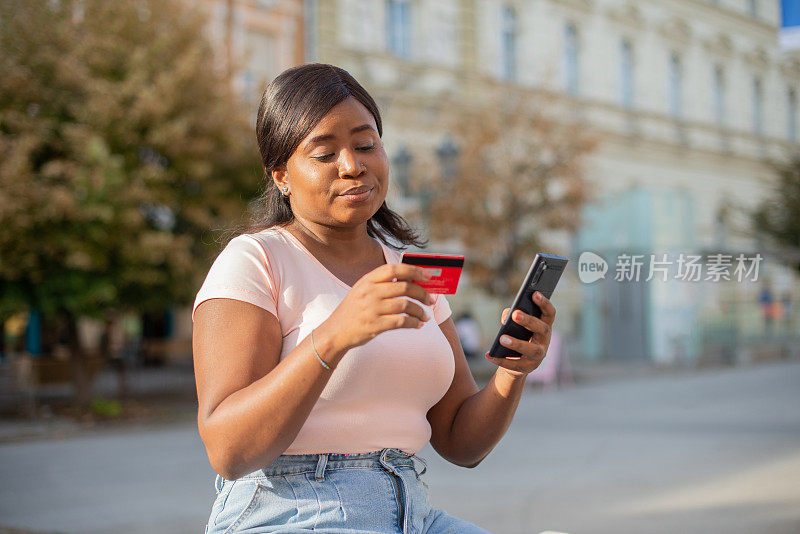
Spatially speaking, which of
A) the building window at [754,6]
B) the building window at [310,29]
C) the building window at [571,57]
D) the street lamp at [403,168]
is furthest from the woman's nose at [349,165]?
the building window at [571,57]

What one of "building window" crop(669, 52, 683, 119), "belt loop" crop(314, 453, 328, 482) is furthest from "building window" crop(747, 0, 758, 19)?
"building window" crop(669, 52, 683, 119)

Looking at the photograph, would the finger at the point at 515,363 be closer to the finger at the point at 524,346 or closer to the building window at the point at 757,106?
the finger at the point at 524,346

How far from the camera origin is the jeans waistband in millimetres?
2039

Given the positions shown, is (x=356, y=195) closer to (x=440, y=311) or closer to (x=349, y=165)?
(x=349, y=165)

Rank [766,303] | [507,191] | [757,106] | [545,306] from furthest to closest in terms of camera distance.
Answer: [757,106] → [766,303] → [507,191] → [545,306]

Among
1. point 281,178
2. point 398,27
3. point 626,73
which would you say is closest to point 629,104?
point 626,73

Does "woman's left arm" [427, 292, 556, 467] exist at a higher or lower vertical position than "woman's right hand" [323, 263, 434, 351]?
lower

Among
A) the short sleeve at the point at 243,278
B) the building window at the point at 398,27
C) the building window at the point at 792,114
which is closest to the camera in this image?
the short sleeve at the point at 243,278

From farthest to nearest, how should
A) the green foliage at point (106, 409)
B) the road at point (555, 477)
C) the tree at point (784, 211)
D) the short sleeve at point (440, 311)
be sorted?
the tree at point (784, 211) < the green foliage at point (106, 409) < the road at point (555, 477) < the short sleeve at point (440, 311)

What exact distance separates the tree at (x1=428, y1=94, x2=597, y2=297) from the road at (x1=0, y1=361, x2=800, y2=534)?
193 inches

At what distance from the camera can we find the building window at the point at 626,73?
29047 mm

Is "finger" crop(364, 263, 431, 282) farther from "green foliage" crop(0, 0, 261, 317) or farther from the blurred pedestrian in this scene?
the blurred pedestrian

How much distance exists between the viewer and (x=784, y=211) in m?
22.3

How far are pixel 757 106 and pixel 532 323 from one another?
2463cm
